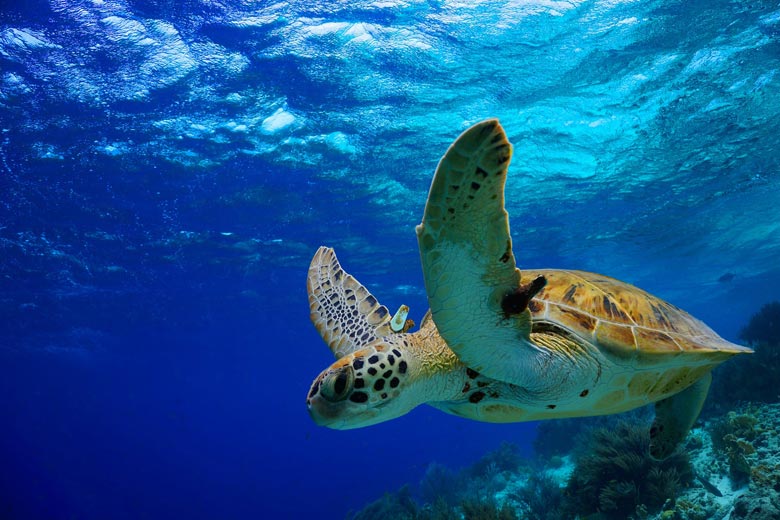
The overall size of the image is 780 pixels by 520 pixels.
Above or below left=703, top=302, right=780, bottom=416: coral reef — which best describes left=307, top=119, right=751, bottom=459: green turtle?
above

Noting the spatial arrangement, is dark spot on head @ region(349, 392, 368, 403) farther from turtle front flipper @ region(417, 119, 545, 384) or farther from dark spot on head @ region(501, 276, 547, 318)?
dark spot on head @ region(501, 276, 547, 318)

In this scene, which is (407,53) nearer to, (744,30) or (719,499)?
(744,30)

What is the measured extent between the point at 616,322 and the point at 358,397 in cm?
171

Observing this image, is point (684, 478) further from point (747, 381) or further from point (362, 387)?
point (362, 387)

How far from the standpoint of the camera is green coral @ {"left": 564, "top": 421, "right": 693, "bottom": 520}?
4508 millimetres

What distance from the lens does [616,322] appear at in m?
2.55

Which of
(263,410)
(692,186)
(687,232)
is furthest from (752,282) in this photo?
(263,410)

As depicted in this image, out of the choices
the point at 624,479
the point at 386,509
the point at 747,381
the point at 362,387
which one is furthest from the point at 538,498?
the point at 362,387

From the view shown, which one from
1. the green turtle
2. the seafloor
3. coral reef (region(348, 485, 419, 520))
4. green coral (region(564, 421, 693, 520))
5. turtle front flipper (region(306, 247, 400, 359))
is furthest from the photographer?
coral reef (region(348, 485, 419, 520))

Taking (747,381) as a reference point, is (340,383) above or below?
above

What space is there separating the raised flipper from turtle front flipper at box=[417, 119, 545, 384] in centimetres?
228

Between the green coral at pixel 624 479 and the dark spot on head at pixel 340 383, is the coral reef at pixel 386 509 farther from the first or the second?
the dark spot on head at pixel 340 383

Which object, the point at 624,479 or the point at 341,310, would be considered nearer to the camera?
the point at 341,310

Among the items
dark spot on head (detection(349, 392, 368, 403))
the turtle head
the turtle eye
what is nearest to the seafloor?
the turtle head
